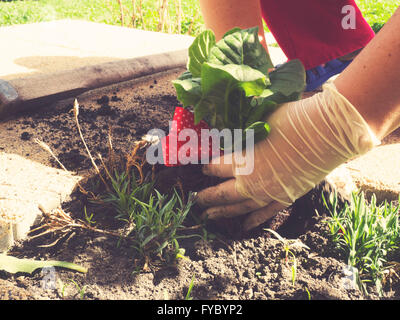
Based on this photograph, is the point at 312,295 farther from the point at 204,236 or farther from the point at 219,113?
the point at 219,113

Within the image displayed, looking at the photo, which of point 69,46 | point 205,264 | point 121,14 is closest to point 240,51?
point 205,264

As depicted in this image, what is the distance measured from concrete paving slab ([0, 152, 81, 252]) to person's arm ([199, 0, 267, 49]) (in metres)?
0.85

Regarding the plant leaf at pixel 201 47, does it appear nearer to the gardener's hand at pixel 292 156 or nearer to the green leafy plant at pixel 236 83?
the green leafy plant at pixel 236 83

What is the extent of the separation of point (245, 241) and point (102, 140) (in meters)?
0.87

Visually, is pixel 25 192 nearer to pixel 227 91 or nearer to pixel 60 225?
pixel 60 225

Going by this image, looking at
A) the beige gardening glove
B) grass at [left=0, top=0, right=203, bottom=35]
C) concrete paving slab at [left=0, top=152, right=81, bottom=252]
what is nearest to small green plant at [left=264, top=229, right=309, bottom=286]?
the beige gardening glove

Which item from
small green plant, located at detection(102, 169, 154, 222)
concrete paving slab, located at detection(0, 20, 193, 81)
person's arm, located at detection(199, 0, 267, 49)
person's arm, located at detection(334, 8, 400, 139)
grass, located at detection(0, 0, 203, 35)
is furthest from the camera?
grass, located at detection(0, 0, 203, 35)

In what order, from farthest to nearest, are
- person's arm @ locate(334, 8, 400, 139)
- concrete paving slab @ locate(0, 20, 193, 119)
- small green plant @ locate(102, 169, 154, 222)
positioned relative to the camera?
concrete paving slab @ locate(0, 20, 193, 119) → small green plant @ locate(102, 169, 154, 222) → person's arm @ locate(334, 8, 400, 139)

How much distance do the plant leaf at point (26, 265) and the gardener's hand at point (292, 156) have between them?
0.48 m

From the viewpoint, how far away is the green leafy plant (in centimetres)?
114

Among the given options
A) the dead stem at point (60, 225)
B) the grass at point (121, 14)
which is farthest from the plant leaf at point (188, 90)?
the grass at point (121, 14)

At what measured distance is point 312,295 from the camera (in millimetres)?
1237

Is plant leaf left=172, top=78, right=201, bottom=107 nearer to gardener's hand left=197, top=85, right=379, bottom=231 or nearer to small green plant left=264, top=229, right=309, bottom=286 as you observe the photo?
gardener's hand left=197, top=85, right=379, bottom=231
